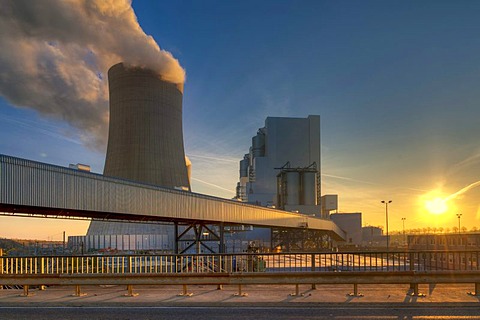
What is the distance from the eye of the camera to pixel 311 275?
9.44 m

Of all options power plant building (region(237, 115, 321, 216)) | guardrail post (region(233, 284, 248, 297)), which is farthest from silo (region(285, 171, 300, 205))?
guardrail post (region(233, 284, 248, 297))

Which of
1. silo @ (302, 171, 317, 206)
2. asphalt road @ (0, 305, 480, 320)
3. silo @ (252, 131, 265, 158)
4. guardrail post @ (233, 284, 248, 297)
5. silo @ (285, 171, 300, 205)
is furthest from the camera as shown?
silo @ (252, 131, 265, 158)

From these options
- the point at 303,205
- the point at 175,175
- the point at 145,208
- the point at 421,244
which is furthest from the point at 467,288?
the point at 303,205

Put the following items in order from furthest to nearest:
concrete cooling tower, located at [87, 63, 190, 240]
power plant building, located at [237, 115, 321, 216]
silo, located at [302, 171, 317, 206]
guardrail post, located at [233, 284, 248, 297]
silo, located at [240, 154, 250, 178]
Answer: silo, located at [240, 154, 250, 178]
power plant building, located at [237, 115, 321, 216]
silo, located at [302, 171, 317, 206]
concrete cooling tower, located at [87, 63, 190, 240]
guardrail post, located at [233, 284, 248, 297]

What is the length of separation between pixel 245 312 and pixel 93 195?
1813 cm

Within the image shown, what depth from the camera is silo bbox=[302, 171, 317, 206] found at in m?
91.1

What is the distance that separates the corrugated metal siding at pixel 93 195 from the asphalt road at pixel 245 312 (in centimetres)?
1203

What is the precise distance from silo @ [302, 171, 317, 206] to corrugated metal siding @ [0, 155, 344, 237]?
52.9m

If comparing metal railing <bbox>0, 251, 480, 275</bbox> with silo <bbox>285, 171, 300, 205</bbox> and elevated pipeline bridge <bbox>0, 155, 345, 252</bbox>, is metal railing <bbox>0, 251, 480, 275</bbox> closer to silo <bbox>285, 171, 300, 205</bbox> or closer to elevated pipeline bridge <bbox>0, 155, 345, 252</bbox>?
elevated pipeline bridge <bbox>0, 155, 345, 252</bbox>

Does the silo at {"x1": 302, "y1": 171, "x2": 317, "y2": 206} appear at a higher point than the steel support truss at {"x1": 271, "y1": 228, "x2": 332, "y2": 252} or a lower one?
higher

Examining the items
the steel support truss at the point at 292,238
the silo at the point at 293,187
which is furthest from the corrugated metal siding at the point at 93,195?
the silo at the point at 293,187

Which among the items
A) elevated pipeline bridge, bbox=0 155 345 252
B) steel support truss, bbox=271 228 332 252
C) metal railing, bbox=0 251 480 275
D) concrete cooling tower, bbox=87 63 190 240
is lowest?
steel support truss, bbox=271 228 332 252

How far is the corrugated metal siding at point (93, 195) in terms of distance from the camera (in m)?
19.3

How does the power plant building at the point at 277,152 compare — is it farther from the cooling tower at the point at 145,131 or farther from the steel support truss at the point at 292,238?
the cooling tower at the point at 145,131
